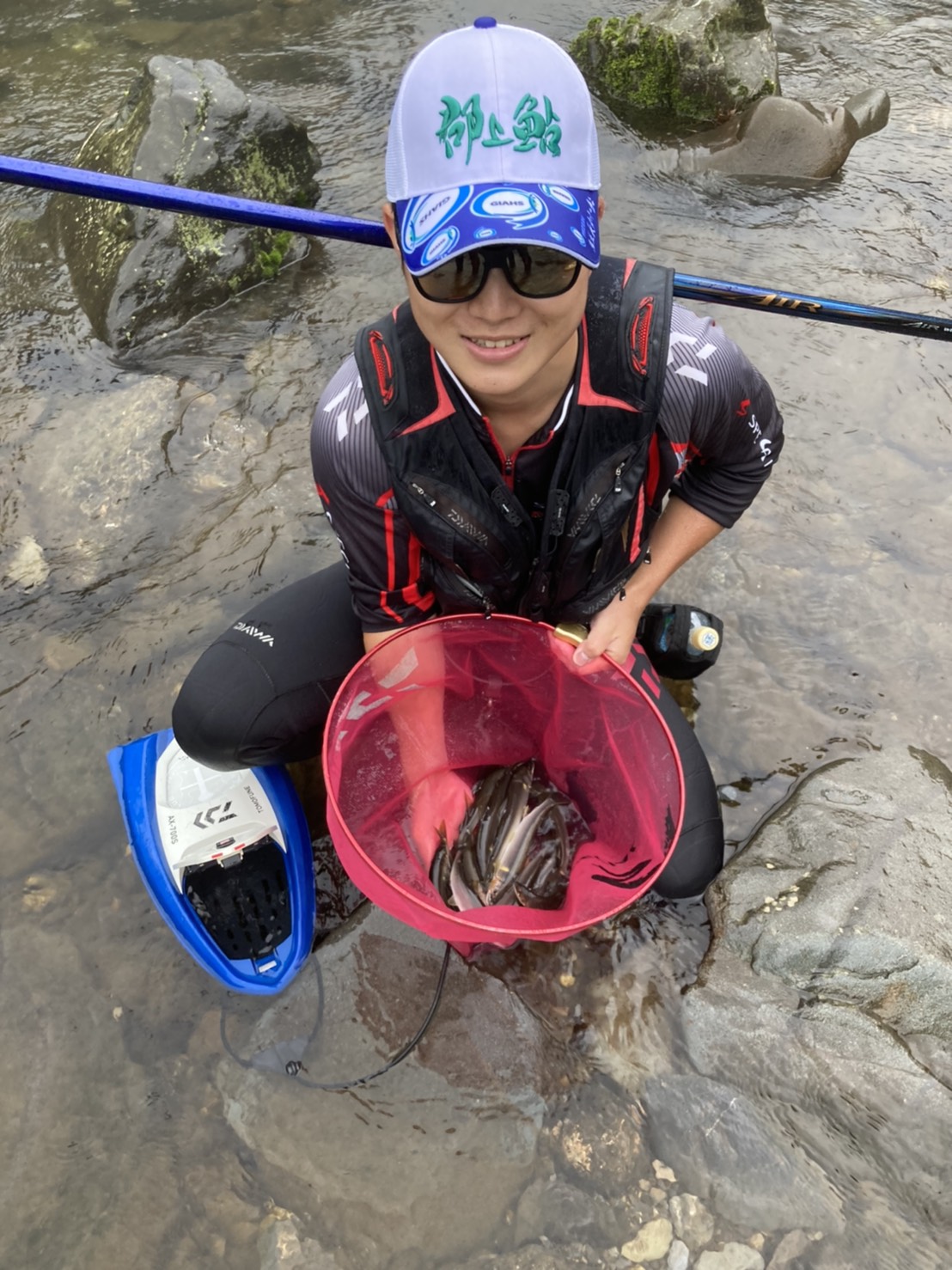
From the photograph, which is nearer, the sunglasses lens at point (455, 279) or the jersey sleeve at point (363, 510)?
the sunglasses lens at point (455, 279)

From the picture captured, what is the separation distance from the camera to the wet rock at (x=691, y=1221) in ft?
7.30

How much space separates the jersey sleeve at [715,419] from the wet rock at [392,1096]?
1575mm

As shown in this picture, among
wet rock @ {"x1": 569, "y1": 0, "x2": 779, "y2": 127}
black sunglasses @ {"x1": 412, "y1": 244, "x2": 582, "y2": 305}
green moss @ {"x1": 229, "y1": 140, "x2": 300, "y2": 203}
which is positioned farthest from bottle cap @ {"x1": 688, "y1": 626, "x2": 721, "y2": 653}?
wet rock @ {"x1": 569, "y1": 0, "x2": 779, "y2": 127}

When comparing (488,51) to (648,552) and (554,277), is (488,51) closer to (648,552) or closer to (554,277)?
(554,277)

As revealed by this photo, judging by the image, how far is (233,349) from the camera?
4527 millimetres

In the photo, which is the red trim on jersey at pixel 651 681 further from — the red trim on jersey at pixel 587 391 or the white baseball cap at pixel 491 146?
the white baseball cap at pixel 491 146

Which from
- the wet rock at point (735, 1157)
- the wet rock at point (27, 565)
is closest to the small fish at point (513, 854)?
the wet rock at point (735, 1157)

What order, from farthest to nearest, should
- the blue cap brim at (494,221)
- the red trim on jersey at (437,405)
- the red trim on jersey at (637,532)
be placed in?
the red trim on jersey at (637,532) → the red trim on jersey at (437,405) → the blue cap brim at (494,221)

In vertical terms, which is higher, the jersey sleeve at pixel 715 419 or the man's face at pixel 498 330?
the man's face at pixel 498 330

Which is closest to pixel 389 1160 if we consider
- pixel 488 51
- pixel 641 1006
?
pixel 641 1006

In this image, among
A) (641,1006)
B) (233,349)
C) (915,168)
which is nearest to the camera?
(641,1006)

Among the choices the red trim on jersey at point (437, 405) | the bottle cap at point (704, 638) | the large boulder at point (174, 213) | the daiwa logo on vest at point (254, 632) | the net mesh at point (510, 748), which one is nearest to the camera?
the red trim on jersey at point (437, 405)

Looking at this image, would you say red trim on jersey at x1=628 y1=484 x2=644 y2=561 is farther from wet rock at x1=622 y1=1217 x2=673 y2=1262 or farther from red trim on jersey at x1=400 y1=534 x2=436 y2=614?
wet rock at x1=622 y1=1217 x2=673 y2=1262

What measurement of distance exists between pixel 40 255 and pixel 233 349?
1.49m
